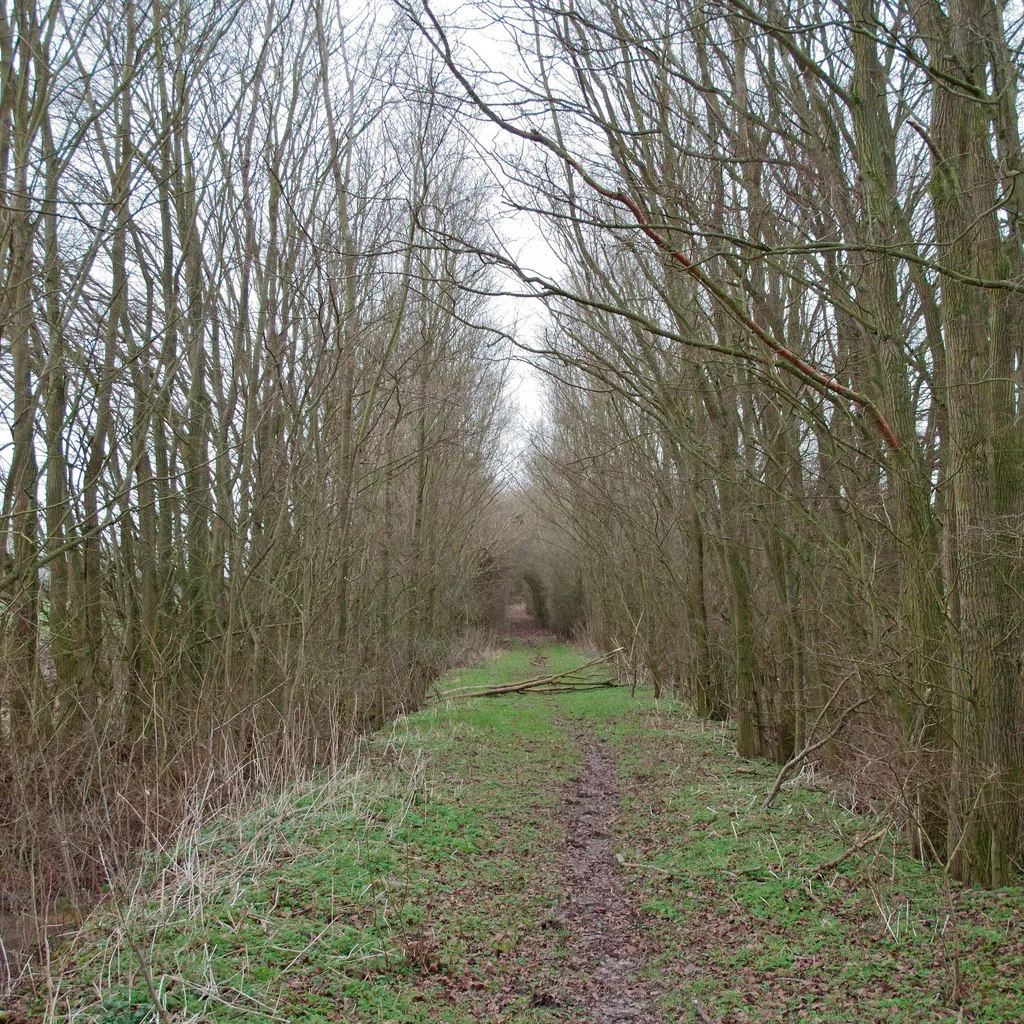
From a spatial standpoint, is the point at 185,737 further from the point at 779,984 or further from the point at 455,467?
the point at 455,467

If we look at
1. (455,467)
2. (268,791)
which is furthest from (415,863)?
(455,467)

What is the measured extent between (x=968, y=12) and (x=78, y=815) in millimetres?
8008

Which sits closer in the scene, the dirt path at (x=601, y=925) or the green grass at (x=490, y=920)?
the green grass at (x=490, y=920)

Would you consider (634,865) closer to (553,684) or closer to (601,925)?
(601,925)

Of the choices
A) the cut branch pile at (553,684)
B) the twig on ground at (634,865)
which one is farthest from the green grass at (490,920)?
the cut branch pile at (553,684)

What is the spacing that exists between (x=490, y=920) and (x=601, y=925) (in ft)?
2.29

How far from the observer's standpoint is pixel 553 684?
61.4 ft

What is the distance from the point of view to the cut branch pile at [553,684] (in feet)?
55.2

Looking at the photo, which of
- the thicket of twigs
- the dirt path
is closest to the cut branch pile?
the thicket of twigs

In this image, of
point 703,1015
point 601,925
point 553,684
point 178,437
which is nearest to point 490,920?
point 601,925

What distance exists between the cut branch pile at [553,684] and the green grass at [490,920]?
8904 millimetres

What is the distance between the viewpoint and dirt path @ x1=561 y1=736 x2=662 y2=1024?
4.23 m

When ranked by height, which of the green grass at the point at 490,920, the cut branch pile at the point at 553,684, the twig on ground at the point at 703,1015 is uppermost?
the green grass at the point at 490,920

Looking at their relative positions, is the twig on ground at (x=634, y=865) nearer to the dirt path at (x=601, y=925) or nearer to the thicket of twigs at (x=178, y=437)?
the dirt path at (x=601, y=925)
